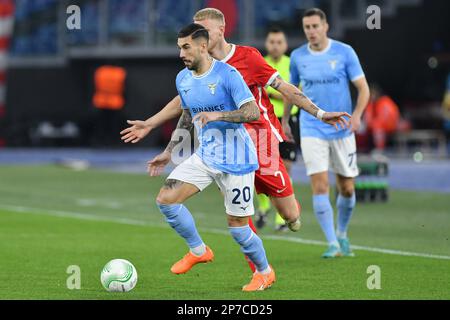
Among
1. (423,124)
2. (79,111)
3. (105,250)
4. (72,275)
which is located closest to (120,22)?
(79,111)

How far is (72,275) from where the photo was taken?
36.3 feet

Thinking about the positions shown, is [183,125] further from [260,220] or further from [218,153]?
[260,220]

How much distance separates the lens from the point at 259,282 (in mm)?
10242

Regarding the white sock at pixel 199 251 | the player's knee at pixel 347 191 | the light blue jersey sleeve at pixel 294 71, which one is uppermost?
the light blue jersey sleeve at pixel 294 71

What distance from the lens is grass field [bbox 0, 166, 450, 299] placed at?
10352 mm

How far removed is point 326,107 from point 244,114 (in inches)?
134

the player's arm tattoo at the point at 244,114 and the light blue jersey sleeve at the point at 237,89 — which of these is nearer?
the player's arm tattoo at the point at 244,114

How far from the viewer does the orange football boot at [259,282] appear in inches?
402

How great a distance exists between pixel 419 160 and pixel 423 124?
188 inches

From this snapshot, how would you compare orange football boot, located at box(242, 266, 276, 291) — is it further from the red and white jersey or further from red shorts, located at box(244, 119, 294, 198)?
the red and white jersey

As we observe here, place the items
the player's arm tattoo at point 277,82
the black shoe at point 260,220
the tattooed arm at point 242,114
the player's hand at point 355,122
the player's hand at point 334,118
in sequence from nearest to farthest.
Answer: the tattooed arm at point 242,114, the player's hand at point 334,118, the player's arm tattoo at point 277,82, the player's hand at point 355,122, the black shoe at point 260,220

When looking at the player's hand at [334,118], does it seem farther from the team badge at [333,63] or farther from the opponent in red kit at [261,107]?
the team badge at [333,63]

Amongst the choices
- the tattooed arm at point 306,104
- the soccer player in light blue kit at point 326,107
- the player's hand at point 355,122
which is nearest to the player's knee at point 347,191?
the soccer player in light blue kit at point 326,107

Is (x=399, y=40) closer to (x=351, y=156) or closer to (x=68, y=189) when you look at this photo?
(x=68, y=189)
